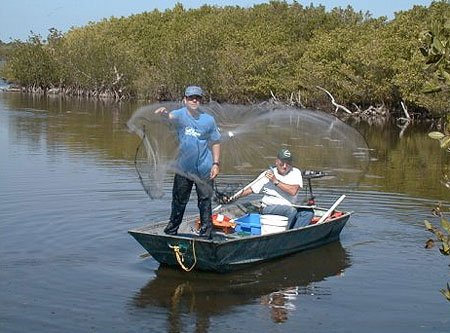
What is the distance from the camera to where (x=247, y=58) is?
70750 mm

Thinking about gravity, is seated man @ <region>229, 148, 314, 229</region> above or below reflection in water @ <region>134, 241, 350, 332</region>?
above

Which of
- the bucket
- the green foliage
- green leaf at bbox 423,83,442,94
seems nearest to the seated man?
the bucket

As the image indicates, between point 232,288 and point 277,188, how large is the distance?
259 centimetres

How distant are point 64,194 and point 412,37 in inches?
1618

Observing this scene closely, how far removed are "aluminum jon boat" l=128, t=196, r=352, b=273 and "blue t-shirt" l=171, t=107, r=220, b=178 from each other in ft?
3.24

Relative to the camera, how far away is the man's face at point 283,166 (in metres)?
12.0

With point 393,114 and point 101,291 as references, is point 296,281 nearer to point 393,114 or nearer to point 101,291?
point 101,291

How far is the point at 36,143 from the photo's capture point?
93.9 feet

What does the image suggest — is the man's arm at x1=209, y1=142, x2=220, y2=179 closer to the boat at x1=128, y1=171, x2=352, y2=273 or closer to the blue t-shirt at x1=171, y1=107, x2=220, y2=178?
the blue t-shirt at x1=171, y1=107, x2=220, y2=178

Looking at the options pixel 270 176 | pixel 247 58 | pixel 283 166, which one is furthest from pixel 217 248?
pixel 247 58

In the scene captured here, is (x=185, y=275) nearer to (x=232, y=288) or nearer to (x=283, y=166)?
(x=232, y=288)

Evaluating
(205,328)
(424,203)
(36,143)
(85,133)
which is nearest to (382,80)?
(85,133)

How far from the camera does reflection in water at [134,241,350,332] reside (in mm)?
9305

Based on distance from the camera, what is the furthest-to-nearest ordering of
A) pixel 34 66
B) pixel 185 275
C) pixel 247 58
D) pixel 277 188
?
1. pixel 34 66
2. pixel 247 58
3. pixel 277 188
4. pixel 185 275
